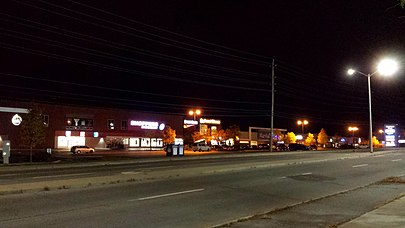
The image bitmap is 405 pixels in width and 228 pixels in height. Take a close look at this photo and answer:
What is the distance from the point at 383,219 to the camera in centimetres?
950

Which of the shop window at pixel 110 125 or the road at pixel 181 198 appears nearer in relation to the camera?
the road at pixel 181 198

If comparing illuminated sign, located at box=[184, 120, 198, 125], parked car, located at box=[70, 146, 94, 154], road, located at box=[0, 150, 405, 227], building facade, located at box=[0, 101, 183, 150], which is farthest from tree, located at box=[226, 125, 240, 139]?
road, located at box=[0, 150, 405, 227]

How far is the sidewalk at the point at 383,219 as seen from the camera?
874cm

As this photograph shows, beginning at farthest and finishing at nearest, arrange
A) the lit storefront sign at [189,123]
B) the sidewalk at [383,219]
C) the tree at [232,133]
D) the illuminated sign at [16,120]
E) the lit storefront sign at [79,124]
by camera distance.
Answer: the tree at [232,133] < the lit storefront sign at [189,123] < the lit storefront sign at [79,124] < the illuminated sign at [16,120] < the sidewalk at [383,219]

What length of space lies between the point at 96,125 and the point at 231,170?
2484 inches

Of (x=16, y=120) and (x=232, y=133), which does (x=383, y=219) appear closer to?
(x=16, y=120)

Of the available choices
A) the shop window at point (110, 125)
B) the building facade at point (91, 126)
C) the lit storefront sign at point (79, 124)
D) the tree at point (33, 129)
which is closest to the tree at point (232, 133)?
the building facade at point (91, 126)

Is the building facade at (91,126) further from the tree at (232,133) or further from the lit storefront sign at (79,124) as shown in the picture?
the tree at (232,133)

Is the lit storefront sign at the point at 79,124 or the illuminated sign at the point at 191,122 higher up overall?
the illuminated sign at the point at 191,122

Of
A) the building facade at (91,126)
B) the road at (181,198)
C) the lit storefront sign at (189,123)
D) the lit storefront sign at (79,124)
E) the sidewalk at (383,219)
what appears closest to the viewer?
the sidewalk at (383,219)

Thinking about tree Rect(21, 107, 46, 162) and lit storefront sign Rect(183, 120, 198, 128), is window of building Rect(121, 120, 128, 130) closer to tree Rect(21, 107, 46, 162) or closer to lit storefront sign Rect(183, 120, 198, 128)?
lit storefront sign Rect(183, 120, 198, 128)

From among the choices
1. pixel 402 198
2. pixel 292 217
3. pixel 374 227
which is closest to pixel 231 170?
pixel 402 198

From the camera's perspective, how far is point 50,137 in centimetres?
7725

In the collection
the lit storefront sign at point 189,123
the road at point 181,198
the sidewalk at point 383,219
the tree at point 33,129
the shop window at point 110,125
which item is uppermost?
the lit storefront sign at point 189,123
